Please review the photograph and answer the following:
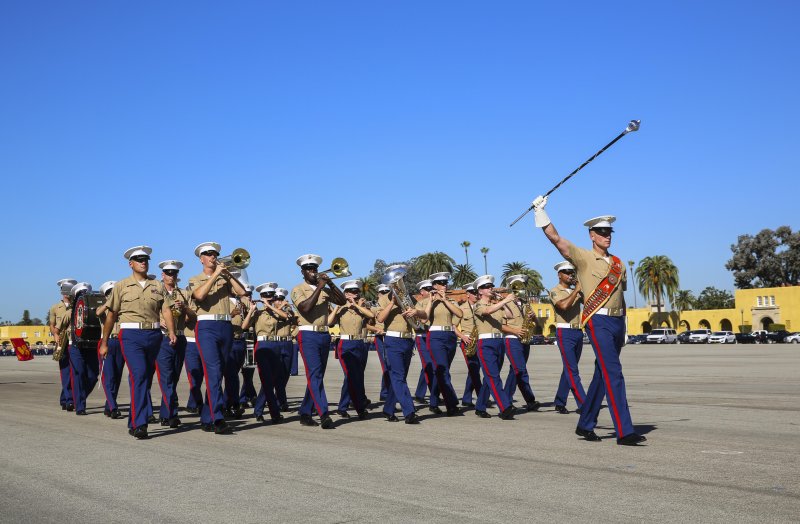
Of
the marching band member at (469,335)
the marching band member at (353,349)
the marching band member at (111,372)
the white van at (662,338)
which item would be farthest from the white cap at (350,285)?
the white van at (662,338)

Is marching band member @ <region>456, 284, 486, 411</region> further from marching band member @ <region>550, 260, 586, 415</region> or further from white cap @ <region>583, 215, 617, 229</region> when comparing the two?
white cap @ <region>583, 215, 617, 229</region>

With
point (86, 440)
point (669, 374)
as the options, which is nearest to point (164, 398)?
point (86, 440)

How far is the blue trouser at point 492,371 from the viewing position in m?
12.2

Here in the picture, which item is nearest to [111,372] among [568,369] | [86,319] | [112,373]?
[112,373]

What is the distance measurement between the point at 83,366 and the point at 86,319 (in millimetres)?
921

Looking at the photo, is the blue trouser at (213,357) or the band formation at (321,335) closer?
the band formation at (321,335)

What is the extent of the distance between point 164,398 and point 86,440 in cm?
182

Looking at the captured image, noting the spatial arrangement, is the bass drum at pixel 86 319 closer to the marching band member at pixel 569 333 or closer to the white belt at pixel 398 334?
the white belt at pixel 398 334

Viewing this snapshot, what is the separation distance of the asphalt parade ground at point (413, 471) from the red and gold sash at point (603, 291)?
1.41m

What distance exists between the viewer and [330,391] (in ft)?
63.1

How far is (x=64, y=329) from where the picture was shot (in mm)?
15656

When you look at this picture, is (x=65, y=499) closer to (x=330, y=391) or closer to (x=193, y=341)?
(x=193, y=341)

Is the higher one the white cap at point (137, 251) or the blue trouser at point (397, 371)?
the white cap at point (137, 251)

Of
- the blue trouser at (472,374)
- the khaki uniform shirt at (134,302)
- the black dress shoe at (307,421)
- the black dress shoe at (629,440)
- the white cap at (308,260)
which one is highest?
the white cap at (308,260)
